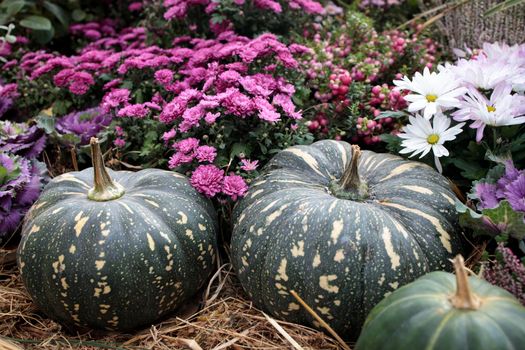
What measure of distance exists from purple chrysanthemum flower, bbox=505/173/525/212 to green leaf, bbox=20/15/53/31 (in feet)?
9.36

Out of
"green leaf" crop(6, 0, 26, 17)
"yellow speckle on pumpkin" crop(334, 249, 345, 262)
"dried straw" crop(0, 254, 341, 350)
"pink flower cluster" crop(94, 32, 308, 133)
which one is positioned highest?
"green leaf" crop(6, 0, 26, 17)

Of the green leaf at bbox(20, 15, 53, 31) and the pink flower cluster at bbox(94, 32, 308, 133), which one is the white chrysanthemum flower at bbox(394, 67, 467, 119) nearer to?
the pink flower cluster at bbox(94, 32, 308, 133)

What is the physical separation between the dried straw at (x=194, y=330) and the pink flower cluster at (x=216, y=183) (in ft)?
1.14

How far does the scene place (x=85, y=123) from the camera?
2.80m

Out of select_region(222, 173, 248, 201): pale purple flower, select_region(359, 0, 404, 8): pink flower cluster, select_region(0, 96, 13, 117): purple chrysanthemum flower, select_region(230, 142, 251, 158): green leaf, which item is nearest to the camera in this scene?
select_region(222, 173, 248, 201): pale purple flower

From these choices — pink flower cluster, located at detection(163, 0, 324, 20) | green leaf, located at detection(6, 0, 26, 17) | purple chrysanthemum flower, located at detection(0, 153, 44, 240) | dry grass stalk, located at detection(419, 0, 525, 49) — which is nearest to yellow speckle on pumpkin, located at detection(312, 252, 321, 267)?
purple chrysanthemum flower, located at detection(0, 153, 44, 240)

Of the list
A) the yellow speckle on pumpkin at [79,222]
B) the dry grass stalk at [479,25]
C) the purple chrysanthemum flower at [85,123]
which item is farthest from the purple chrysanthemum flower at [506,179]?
the purple chrysanthemum flower at [85,123]

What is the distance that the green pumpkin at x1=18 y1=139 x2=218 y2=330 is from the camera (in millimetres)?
1846

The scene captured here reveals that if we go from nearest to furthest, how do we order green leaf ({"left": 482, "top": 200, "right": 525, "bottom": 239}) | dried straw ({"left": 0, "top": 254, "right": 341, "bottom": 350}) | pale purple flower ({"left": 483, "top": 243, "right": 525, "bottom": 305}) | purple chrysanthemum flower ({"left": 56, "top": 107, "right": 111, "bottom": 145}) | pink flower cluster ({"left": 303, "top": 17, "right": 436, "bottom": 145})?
pale purple flower ({"left": 483, "top": 243, "right": 525, "bottom": 305}), green leaf ({"left": 482, "top": 200, "right": 525, "bottom": 239}), dried straw ({"left": 0, "top": 254, "right": 341, "bottom": 350}), pink flower cluster ({"left": 303, "top": 17, "right": 436, "bottom": 145}), purple chrysanthemum flower ({"left": 56, "top": 107, "right": 111, "bottom": 145})

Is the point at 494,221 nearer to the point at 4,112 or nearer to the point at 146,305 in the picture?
Result: the point at 146,305

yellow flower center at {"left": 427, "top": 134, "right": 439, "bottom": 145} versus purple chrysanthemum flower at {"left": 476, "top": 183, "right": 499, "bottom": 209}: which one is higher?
yellow flower center at {"left": 427, "top": 134, "right": 439, "bottom": 145}

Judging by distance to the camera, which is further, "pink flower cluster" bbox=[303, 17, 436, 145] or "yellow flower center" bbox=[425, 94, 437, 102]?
"pink flower cluster" bbox=[303, 17, 436, 145]

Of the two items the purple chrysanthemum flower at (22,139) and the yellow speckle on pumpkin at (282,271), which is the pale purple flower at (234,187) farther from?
the purple chrysanthemum flower at (22,139)

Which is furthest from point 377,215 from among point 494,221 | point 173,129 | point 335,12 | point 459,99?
point 335,12
